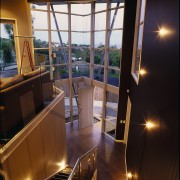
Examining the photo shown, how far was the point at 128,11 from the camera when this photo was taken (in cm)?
588

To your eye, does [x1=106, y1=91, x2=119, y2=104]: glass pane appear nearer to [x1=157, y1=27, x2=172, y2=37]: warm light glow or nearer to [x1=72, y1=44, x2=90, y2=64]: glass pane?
[x1=72, y1=44, x2=90, y2=64]: glass pane

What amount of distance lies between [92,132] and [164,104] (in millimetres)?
6686

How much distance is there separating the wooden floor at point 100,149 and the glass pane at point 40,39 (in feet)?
14.9

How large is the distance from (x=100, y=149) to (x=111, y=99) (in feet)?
7.72

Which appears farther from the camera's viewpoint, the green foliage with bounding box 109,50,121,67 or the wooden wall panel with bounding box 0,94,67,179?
the green foliage with bounding box 109,50,121,67

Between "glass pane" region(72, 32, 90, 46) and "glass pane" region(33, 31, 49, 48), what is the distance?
1.40 meters

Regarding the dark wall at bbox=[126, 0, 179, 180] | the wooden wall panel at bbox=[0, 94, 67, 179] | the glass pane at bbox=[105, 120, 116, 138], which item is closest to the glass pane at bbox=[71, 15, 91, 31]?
the wooden wall panel at bbox=[0, 94, 67, 179]

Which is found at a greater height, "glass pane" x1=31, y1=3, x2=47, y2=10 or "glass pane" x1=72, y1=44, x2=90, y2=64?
"glass pane" x1=31, y1=3, x2=47, y2=10

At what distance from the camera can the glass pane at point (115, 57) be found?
273 inches

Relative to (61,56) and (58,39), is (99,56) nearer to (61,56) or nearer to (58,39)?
(61,56)

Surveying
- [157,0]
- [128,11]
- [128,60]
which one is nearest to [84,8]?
[128,11]

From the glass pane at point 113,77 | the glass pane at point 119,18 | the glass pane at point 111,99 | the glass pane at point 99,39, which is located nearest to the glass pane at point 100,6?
the glass pane at point 119,18

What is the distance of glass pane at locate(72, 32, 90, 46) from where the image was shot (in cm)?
813

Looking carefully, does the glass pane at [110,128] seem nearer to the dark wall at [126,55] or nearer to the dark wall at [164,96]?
the dark wall at [126,55]
